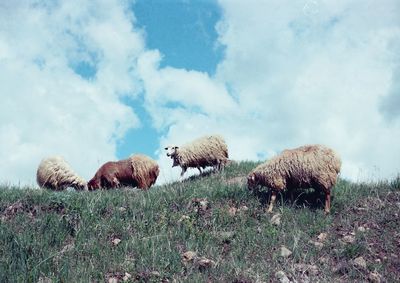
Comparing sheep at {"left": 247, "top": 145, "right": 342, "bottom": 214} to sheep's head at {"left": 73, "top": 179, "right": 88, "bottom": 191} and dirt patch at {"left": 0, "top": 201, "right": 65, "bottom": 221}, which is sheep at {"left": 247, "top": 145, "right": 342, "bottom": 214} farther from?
sheep's head at {"left": 73, "top": 179, "right": 88, "bottom": 191}

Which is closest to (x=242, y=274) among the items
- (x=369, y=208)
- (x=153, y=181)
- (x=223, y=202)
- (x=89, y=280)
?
(x=89, y=280)

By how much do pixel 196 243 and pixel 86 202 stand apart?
2.58 m

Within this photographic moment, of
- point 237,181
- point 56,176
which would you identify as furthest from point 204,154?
point 56,176

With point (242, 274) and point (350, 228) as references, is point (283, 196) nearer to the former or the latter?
point (350, 228)

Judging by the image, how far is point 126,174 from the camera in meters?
14.8

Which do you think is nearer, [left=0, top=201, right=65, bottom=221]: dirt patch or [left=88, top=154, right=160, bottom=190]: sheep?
[left=0, top=201, right=65, bottom=221]: dirt patch

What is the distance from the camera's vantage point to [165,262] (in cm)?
604

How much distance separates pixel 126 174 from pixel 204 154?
2.87 m

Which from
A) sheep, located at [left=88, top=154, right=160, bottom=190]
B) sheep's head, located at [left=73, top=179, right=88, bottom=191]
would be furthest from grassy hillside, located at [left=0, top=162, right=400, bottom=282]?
sheep's head, located at [left=73, top=179, right=88, bottom=191]

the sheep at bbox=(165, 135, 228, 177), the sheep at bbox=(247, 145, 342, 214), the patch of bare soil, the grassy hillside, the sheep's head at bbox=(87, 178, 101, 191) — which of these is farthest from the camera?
the sheep at bbox=(165, 135, 228, 177)

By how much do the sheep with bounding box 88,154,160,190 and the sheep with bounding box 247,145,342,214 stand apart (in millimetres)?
6009

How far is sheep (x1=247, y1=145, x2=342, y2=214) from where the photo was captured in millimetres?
8805

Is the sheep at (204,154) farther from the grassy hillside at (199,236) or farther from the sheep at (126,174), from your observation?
the grassy hillside at (199,236)

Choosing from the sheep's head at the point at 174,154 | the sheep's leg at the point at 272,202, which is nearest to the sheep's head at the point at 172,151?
the sheep's head at the point at 174,154
